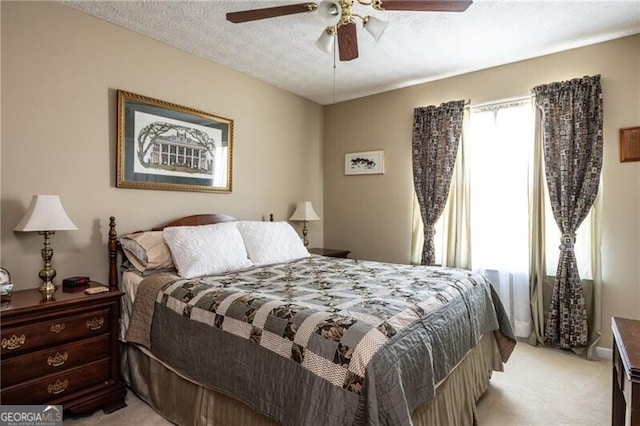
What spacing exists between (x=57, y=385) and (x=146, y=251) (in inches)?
35.6

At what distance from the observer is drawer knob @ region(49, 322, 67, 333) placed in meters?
1.92

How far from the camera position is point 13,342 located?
178 centimetres

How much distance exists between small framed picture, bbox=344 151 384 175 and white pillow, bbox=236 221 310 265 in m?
1.47

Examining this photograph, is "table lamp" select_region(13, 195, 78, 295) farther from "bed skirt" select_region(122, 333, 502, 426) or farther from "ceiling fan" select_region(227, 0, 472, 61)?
"ceiling fan" select_region(227, 0, 472, 61)

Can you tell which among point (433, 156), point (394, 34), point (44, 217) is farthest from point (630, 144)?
point (44, 217)

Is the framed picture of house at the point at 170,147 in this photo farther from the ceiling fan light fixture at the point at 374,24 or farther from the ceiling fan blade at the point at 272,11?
the ceiling fan light fixture at the point at 374,24

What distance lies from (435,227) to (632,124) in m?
1.82

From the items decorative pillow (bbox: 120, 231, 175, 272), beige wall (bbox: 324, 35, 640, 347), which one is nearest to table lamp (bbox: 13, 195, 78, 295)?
decorative pillow (bbox: 120, 231, 175, 272)

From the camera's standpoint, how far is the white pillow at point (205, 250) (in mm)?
2418

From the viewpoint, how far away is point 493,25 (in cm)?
263

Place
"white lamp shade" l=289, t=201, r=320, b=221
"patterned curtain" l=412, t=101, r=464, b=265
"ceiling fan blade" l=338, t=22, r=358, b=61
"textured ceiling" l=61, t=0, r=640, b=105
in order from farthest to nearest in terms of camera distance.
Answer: "white lamp shade" l=289, t=201, r=320, b=221
"patterned curtain" l=412, t=101, r=464, b=265
"textured ceiling" l=61, t=0, r=640, b=105
"ceiling fan blade" l=338, t=22, r=358, b=61

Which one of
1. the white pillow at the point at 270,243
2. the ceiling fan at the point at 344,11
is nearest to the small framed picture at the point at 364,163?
the white pillow at the point at 270,243

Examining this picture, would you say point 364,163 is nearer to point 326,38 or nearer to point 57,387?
point 326,38

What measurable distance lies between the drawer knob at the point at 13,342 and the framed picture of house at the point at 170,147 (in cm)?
121
